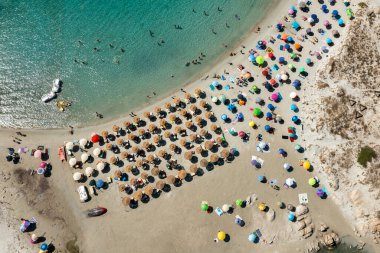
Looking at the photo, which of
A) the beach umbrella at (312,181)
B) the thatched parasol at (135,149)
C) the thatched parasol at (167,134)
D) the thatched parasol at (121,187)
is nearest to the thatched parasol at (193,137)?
the thatched parasol at (167,134)

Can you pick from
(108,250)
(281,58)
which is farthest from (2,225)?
(281,58)

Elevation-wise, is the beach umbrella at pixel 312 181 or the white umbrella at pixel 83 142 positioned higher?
the white umbrella at pixel 83 142

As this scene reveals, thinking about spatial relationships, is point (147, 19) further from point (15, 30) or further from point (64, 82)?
point (15, 30)

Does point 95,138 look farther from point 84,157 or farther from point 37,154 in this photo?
point 37,154

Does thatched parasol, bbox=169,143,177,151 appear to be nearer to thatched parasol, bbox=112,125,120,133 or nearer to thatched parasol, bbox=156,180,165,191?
thatched parasol, bbox=156,180,165,191

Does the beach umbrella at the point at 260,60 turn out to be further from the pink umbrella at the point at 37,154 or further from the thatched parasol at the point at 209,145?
the pink umbrella at the point at 37,154

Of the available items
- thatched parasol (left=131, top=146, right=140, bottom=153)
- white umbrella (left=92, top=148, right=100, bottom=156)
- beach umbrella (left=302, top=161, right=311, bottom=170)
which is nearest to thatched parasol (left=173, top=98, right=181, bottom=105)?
thatched parasol (left=131, top=146, right=140, bottom=153)
